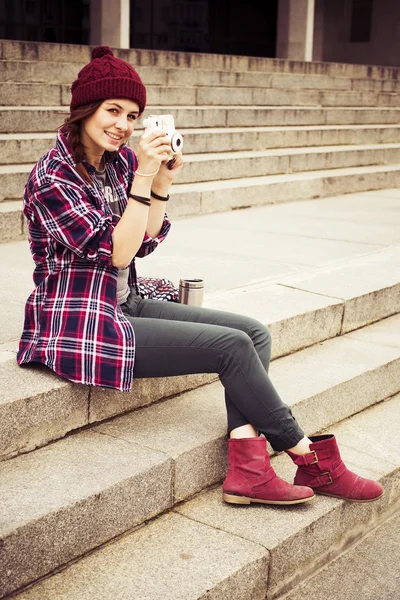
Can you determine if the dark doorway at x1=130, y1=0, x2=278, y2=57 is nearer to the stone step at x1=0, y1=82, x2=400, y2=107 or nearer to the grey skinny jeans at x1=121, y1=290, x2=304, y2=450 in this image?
the stone step at x1=0, y1=82, x2=400, y2=107

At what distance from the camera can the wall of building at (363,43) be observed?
72.8ft

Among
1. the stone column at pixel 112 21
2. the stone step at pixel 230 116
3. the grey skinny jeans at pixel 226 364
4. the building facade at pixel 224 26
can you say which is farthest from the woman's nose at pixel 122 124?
the building facade at pixel 224 26

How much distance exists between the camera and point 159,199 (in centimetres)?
317

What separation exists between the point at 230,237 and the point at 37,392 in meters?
3.52

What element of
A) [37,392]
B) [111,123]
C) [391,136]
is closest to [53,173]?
[111,123]

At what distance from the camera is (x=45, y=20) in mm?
17688

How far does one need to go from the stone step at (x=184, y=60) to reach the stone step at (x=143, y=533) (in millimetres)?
6239

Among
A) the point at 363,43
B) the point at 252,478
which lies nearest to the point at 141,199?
the point at 252,478

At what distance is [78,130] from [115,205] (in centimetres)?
33

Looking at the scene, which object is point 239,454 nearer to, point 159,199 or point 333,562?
point 333,562

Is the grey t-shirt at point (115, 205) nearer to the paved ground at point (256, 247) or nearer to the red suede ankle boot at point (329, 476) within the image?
the paved ground at point (256, 247)

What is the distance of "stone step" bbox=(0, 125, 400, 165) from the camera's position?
6559mm

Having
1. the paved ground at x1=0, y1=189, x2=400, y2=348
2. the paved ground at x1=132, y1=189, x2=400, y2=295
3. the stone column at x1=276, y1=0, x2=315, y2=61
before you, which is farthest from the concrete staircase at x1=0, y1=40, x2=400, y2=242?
the stone column at x1=276, y1=0, x2=315, y2=61

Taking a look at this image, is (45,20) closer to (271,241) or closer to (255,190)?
(255,190)
